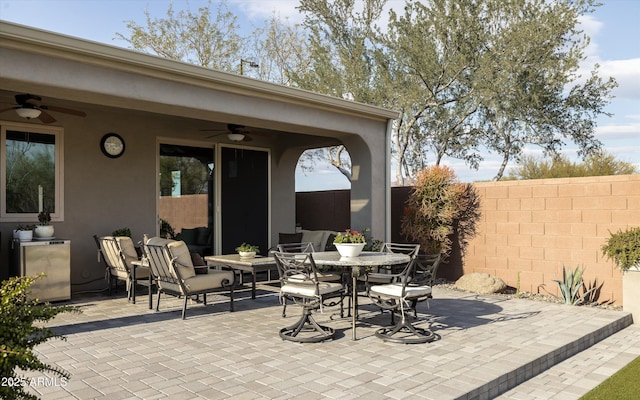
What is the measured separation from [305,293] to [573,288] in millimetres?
4249

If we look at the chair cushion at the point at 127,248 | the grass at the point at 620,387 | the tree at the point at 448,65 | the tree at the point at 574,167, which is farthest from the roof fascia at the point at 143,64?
the tree at the point at 574,167

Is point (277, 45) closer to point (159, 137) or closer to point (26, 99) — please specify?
point (159, 137)

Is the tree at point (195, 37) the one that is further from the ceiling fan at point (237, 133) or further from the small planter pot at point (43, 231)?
the small planter pot at point (43, 231)

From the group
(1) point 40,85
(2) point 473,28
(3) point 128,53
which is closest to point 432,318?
(3) point 128,53

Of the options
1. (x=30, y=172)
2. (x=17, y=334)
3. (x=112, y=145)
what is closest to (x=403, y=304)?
(x=17, y=334)

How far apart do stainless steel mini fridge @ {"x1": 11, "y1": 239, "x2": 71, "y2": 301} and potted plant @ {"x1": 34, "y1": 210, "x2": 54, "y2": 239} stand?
7.4 inches

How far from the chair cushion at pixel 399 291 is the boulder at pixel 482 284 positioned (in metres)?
3.09

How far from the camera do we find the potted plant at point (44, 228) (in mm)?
6543

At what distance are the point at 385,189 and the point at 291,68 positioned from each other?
37.3ft

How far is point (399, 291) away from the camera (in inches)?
189

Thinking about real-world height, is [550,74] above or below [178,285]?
above

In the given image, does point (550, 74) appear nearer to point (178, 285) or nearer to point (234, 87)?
point (234, 87)

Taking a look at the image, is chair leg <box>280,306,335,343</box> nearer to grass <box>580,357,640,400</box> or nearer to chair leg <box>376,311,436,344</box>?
chair leg <box>376,311,436,344</box>

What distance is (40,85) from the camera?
476 cm
